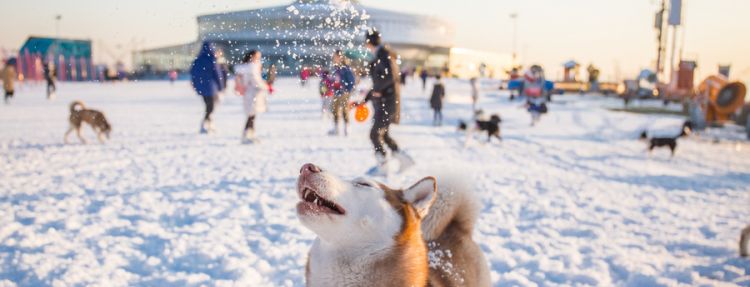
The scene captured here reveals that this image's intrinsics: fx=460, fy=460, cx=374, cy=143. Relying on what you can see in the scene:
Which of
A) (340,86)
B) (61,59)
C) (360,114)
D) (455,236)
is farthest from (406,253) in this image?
(61,59)

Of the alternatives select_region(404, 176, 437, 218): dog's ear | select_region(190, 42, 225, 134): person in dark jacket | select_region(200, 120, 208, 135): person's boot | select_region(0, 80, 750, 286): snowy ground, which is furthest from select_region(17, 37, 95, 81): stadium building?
select_region(404, 176, 437, 218): dog's ear

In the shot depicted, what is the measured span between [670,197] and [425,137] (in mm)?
7015

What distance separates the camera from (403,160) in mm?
7520

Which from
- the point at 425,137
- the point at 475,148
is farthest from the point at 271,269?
the point at 425,137

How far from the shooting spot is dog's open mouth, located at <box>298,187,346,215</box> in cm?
175

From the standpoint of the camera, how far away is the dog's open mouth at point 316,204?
1.75 metres

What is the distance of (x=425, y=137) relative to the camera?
1300 cm

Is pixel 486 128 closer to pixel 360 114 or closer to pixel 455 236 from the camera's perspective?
pixel 360 114

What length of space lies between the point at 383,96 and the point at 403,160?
4.50ft

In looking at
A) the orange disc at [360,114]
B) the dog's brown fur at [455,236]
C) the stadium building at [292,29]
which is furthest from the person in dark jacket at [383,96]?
the dog's brown fur at [455,236]

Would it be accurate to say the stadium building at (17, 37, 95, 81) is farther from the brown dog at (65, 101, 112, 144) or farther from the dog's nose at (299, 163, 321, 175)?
the dog's nose at (299, 163, 321, 175)

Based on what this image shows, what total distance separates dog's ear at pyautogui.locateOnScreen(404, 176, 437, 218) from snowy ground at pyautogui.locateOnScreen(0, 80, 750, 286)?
5.98 ft

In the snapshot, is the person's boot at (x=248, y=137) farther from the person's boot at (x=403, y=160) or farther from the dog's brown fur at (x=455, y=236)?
the dog's brown fur at (x=455, y=236)

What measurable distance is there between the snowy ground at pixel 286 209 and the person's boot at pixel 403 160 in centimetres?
42
